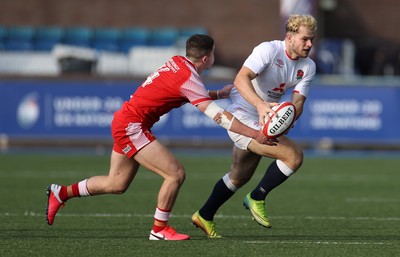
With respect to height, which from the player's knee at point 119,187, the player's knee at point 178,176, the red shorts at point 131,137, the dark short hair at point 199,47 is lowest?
the player's knee at point 119,187

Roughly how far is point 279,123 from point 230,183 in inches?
55.1

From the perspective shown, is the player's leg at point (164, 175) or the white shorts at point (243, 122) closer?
the player's leg at point (164, 175)

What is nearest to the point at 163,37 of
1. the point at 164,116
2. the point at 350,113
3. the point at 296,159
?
the point at 164,116

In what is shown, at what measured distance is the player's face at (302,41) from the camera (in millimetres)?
9930

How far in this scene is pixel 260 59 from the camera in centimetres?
988

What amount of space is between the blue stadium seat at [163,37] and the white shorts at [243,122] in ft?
57.8

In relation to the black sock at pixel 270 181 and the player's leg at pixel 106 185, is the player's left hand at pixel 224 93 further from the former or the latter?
the player's leg at pixel 106 185

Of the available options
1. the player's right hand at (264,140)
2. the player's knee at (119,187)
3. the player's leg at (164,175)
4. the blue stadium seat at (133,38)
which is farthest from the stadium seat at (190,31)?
the player's right hand at (264,140)

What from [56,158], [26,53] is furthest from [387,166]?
[26,53]

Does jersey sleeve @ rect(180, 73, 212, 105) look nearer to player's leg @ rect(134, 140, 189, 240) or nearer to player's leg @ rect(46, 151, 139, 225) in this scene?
player's leg @ rect(134, 140, 189, 240)

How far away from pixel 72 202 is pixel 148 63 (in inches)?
440

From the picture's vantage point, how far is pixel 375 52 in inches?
1119

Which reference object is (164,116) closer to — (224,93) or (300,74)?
(224,93)

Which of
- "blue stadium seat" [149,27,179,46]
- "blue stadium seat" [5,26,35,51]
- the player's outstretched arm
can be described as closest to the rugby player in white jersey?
the player's outstretched arm
